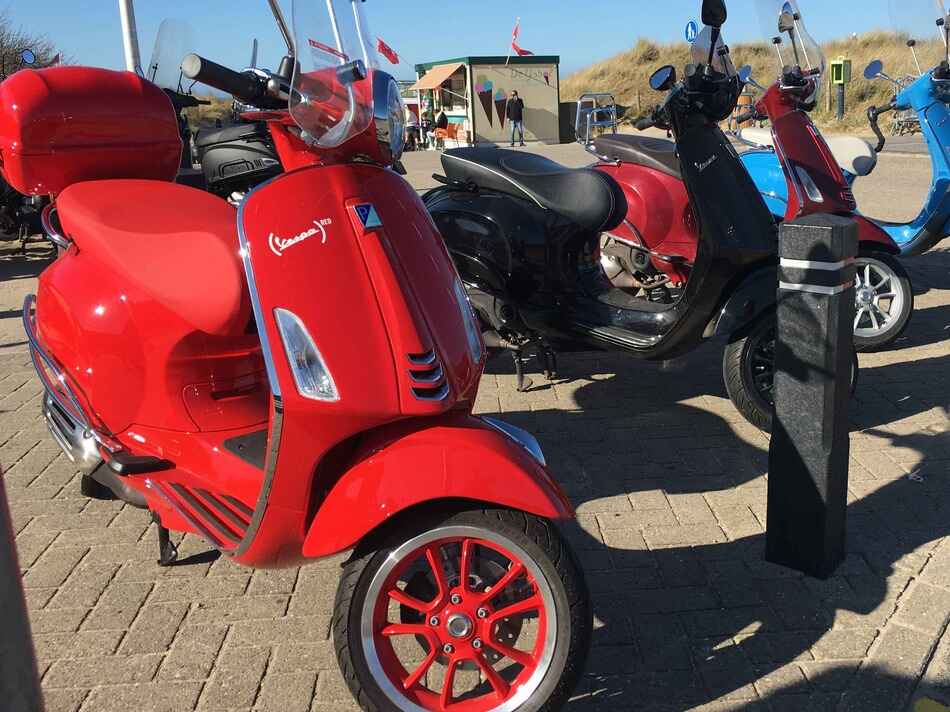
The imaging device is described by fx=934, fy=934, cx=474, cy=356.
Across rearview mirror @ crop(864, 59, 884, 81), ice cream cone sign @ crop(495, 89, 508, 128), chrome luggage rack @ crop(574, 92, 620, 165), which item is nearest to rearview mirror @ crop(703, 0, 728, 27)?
chrome luggage rack @ crop(574, 92, 620, 165)

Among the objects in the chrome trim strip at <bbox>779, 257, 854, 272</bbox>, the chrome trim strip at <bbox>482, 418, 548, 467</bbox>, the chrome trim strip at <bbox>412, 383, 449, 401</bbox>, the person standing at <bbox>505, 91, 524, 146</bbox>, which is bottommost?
the person standing at <bbox>505, 91, 524, 146</bbox>

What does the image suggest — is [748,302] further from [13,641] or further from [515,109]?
[515,109]

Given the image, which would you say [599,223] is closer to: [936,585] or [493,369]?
[493,369]

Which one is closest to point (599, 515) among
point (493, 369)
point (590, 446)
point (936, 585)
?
point (590, 446)

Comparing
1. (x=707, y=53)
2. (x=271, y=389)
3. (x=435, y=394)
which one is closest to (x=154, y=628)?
(x=271, y=389)

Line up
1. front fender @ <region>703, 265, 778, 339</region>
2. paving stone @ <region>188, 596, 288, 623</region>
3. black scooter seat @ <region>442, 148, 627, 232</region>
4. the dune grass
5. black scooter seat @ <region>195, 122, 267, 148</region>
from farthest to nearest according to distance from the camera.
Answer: the dune grass
black scooter seat @ <region>195, 122, 267, 148</region>
black scooter seat @ <region>442, 148, 627, 232</region>
front fender @ <region>703, 265, 778, 339</region>
paving stone @ <region>188, 596, 288, 623</region>

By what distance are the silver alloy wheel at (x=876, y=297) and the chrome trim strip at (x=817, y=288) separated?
2.57 meters

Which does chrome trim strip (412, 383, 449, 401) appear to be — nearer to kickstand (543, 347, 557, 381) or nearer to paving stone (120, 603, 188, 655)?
paving stone (120, 603, 188, 655)

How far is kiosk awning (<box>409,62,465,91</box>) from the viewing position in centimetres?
2612

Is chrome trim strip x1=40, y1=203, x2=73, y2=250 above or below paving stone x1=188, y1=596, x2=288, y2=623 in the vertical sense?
above

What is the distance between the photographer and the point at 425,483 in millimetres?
2139

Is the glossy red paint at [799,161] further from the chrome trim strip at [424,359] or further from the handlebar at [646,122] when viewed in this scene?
the chrome trim strip at [424,359]

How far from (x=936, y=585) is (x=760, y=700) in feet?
2.91

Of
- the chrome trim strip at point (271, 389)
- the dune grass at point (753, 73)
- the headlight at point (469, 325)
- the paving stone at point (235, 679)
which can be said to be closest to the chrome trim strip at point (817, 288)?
the headlight at point (469, 325)
